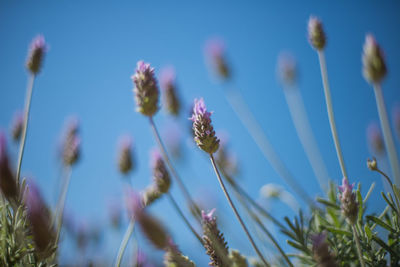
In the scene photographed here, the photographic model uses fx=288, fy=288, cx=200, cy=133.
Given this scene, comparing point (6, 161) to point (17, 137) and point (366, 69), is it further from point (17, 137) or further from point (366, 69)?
point (366, 69)

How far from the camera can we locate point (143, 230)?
83 centimetres

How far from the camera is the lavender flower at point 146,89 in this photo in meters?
1.43

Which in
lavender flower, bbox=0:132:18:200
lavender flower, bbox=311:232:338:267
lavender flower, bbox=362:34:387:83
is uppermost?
lavender flower, bbox=362:34:387:83

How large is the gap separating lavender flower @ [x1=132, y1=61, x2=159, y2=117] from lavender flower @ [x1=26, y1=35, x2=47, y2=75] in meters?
0.87

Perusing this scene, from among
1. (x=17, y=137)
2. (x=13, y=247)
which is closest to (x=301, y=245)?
(x=13, y=247)

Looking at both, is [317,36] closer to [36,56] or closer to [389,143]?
[389,143]

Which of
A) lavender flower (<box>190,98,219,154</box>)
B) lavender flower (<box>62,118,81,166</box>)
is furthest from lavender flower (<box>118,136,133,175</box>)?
lavender flower (<box>190,98,219,154</box>)

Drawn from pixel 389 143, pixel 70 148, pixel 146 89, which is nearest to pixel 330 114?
pixel 389 143

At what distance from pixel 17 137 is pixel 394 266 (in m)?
2.47

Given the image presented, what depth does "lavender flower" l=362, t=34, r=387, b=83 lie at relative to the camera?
63.8 inches

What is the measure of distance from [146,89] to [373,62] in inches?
51.2

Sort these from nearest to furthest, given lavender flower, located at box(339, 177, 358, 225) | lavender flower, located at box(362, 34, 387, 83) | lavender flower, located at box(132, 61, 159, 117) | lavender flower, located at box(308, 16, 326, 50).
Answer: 1. lavender flower, located at box(339, 177, 358, 225)
2. lavender flower, located at box(132, 61, 159, 117)
3. lavender flower, located at box(362, 34, 387, 83)
4. lavender flower, located at box(308, 16, 326, 50)

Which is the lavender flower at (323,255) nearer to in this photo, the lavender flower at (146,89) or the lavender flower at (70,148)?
the lavender flower at (146,89)

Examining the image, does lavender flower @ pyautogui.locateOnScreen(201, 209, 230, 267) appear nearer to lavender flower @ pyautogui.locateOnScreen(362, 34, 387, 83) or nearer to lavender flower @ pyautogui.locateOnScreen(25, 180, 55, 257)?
lavender flower @ pyautogui.locateOnScreen(25, 180, 55, 257)
